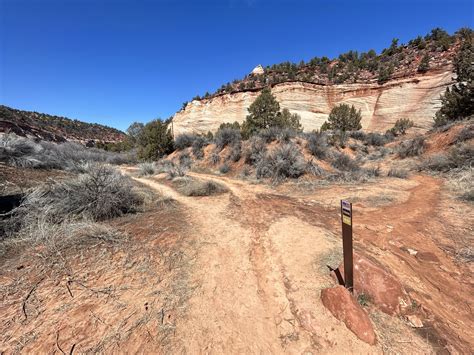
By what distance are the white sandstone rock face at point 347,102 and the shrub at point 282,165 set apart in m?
20.6

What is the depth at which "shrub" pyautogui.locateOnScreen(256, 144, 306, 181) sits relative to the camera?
10234mm

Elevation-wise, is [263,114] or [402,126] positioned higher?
[263,114]

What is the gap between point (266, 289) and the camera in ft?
9.86

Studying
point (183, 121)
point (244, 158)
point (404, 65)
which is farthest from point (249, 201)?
point (404, 65)

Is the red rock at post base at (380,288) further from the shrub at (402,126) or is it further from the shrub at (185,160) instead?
the shrub at (402,126)

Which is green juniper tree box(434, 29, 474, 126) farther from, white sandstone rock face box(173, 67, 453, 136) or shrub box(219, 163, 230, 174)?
shrub box(219, 163, 230, 174)

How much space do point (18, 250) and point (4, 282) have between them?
914mm

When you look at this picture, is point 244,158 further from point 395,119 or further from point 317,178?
point 395,119

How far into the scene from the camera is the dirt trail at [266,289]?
223cm

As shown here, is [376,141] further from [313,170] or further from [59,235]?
[59,235]

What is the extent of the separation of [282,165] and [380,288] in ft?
25.8

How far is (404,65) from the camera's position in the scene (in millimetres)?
27984

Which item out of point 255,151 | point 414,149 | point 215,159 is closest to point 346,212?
point 255,151

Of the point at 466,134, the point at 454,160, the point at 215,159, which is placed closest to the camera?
the point at 454,160
